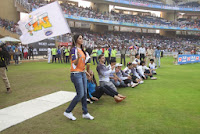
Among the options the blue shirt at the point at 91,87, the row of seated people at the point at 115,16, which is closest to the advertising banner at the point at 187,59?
the blue shirt at the point at 91,87

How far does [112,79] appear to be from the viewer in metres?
6.83

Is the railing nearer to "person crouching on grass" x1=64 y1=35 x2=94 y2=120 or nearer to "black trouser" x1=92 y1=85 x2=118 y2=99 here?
"black trouser" x1=92 y1=85 x2=118 y2=99

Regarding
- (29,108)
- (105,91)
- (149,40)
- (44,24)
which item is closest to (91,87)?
(105,91)

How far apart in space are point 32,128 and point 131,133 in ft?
6.57

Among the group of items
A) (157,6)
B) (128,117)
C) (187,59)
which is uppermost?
(157,6)

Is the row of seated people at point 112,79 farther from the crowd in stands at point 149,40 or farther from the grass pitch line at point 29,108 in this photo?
the crowd in stands at point 149,40

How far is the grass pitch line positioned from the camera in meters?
3.85

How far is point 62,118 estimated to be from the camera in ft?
13.1

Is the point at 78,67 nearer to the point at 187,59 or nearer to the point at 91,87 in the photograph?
the point at 91,87

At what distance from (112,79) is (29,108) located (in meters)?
3.33

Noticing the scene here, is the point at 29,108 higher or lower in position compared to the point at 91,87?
lower

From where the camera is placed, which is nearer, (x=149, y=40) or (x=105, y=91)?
(x=105, y=91)

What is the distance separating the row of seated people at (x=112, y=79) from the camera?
4954 mm

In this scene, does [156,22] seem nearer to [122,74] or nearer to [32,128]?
[122,74]
